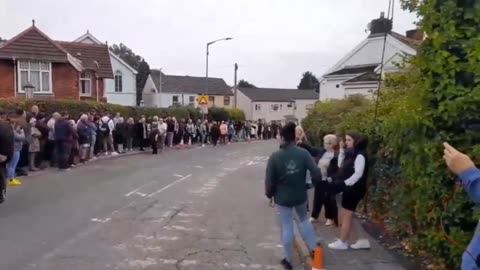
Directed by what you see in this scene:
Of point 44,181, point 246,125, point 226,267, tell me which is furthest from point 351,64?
point 226,267

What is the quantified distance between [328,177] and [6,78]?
29.7m

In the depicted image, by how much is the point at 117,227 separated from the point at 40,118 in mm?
9677

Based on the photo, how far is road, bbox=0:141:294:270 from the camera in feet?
24.3

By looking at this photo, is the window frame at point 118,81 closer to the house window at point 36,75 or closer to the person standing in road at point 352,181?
the house window at point 36,75

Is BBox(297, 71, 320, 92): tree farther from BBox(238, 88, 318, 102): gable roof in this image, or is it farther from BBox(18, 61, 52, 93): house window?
BBox(18, 61, 52, 93): house window

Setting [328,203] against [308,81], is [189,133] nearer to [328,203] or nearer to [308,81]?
[328,203]

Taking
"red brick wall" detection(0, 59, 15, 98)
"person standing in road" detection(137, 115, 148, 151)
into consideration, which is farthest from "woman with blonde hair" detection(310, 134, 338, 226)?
"red brick wall" detection(0, 59, 15, 98)

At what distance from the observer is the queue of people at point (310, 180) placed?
6781mm

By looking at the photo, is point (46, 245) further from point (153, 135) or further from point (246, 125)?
point (246, 125)

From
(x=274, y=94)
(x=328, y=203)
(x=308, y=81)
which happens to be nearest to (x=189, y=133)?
(x=328, y=203)

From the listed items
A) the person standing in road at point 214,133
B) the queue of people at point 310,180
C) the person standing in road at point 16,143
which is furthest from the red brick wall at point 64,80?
the queue of people at point 310,180

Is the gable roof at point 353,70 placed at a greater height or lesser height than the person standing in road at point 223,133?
greater

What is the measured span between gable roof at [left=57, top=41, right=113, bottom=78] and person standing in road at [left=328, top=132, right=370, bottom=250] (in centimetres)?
3499

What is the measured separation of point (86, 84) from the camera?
132ft
